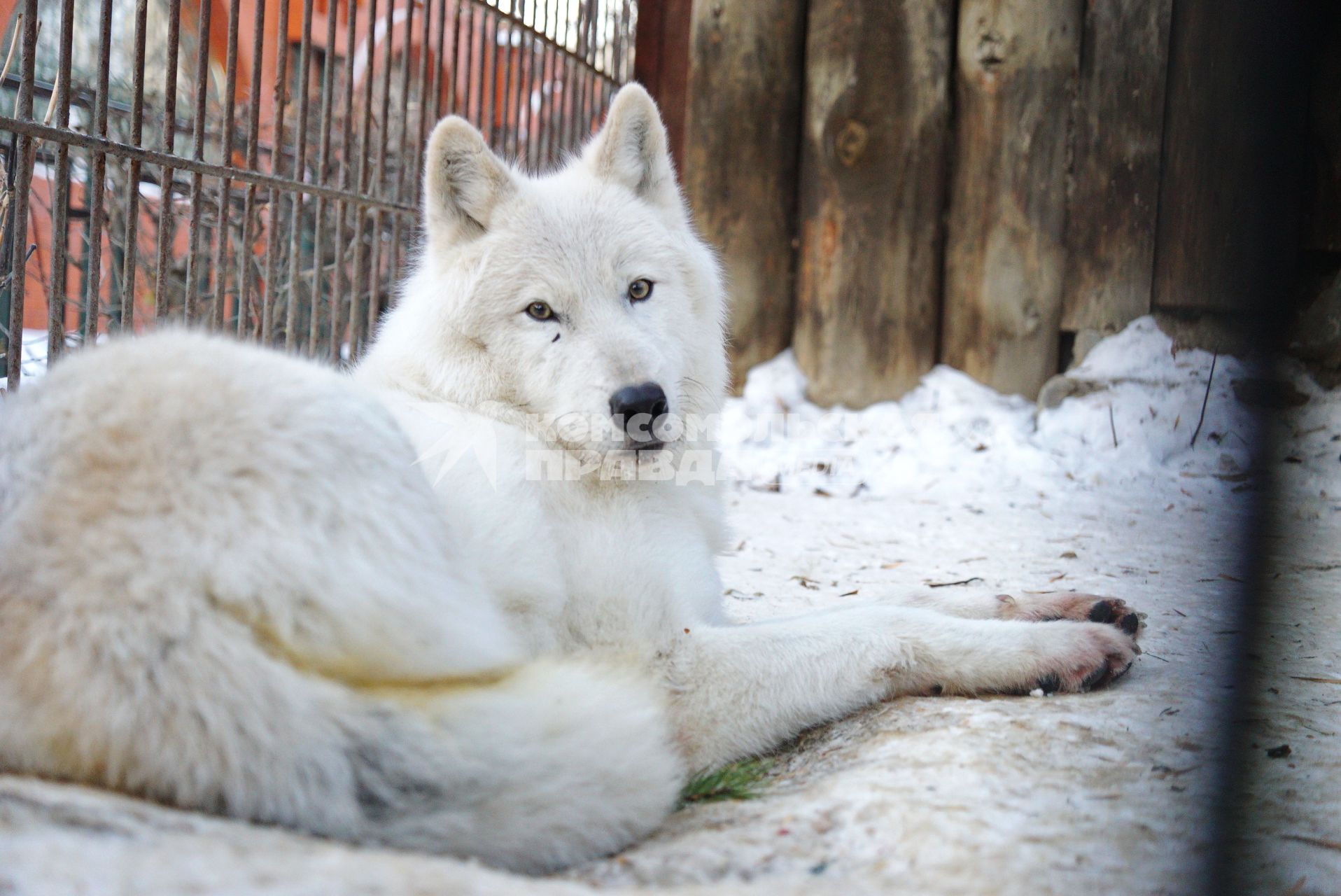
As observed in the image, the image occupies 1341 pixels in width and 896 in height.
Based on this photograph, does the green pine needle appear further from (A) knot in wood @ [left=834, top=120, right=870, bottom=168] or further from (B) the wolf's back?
(A) knot in wood @ [left=834, top=120, right=870, bottom=168]

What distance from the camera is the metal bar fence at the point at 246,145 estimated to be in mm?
3609

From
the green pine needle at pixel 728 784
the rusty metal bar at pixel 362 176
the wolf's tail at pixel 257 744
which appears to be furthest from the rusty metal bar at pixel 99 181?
the green pine needle at pixel 728 784

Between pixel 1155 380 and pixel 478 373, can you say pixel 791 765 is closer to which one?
pixel 478 373

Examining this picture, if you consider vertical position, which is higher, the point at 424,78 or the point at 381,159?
the point at 424,78

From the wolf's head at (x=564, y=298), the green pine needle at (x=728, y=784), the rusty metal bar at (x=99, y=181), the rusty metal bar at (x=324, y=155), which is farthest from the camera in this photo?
the rusty metal bar at (x=324, y=155)

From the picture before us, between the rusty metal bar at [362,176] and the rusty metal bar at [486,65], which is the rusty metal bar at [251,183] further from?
the rusty metal bar at [486,65]

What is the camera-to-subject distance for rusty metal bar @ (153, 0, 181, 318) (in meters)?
3.79

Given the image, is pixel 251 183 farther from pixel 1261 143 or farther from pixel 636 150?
pixel 1261 143

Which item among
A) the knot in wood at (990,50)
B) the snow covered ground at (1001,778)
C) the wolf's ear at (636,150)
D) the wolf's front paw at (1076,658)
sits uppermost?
the knot in wood at (990,50)

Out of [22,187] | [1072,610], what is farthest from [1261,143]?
[22,187]

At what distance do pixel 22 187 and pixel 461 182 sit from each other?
162 centimetres

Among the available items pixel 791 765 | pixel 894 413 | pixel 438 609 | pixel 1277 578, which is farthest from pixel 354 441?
pixel 894 413

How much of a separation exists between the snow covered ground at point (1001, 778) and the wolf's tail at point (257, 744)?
64 millimetres

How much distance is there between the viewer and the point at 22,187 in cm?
330
